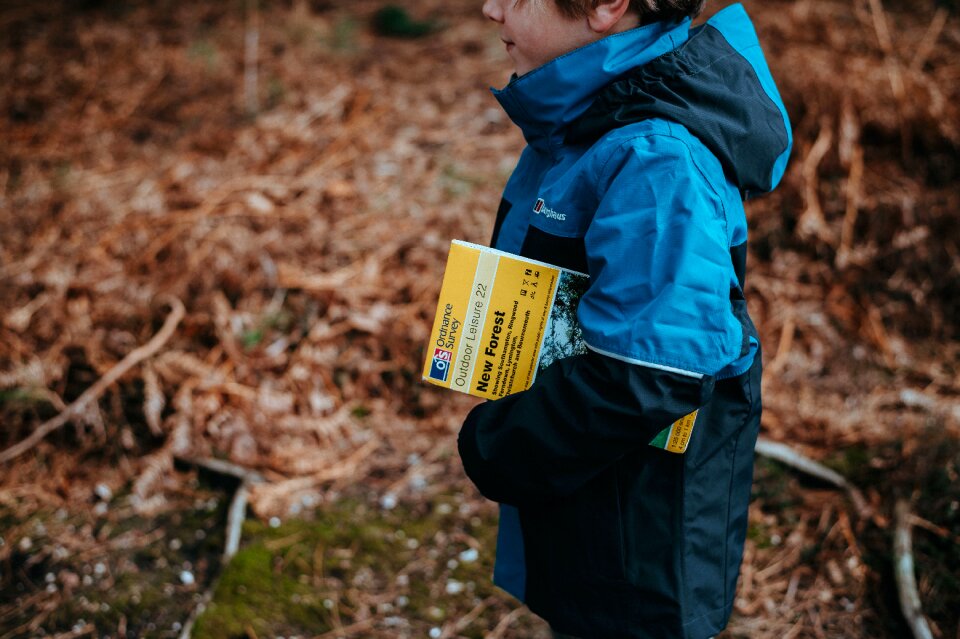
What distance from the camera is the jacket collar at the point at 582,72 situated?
148 centimetres

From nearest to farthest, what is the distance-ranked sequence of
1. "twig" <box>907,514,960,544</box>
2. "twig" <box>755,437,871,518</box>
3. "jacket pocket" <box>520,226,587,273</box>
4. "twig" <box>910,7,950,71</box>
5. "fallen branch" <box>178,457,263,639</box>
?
"jacket pocket" <box>520,226,587,273</box> < "twig" <box>907,514,960,544</box> < "fallen branch" <box>178,457,263,639</box> < "twig" <box>755,437,871,518</box> < "twig" <box>910,7,950,71</box>

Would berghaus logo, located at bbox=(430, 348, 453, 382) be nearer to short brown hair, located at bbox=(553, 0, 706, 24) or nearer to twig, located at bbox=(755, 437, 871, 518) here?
short brown hair, located at bbox=(553, 0, 706, 24)

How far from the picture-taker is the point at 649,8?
150cm

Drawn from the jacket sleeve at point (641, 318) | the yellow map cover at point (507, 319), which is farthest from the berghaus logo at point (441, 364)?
the jacket sleeve at point (641, 318)

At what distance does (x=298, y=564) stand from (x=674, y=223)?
2.44 m

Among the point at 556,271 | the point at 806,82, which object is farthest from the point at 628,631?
the point at 806,82

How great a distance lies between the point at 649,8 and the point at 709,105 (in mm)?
238

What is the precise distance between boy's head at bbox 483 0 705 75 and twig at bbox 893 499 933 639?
2283 millimetres

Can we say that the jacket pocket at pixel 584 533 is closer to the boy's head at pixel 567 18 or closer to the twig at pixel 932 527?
the boy's head at pixel 567 18

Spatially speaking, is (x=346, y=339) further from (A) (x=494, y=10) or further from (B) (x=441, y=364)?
(A) (x=494, y=10)

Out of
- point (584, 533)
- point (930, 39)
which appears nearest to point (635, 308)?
point (584, 533)

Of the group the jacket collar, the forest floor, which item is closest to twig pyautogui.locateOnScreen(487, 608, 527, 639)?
the forest floor

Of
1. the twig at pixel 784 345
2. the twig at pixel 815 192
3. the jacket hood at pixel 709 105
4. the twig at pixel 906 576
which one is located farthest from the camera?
the twig at pixel 815 192

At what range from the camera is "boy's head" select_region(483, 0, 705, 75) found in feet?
4.86
